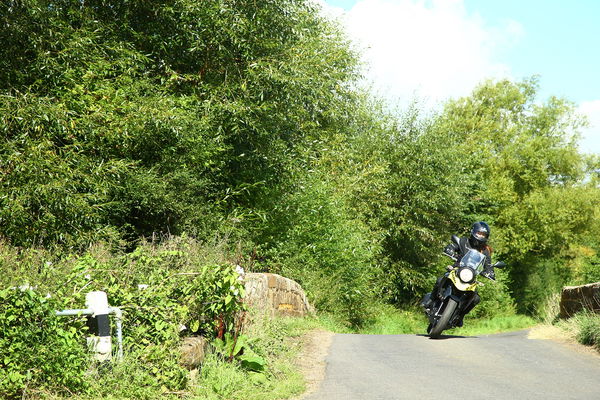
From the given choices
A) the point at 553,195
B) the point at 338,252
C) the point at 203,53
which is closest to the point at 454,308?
the point at 338,252

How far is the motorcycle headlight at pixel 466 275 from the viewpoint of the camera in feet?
36.4

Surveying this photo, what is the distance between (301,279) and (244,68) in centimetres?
541

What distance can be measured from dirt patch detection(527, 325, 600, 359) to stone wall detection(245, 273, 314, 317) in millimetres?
4719

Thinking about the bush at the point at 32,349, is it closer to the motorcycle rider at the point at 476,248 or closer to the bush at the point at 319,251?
the motorcycle rider at the point at 476,248

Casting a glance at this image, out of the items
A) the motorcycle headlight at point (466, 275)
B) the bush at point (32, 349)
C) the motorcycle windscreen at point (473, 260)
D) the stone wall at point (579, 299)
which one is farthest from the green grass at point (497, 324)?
the bush at point (32, 349)

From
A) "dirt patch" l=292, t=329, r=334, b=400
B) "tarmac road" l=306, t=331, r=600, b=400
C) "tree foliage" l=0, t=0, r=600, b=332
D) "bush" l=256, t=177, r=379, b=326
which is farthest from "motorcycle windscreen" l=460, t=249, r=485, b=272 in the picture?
"bush" l=256, t=177, r=379, b=326

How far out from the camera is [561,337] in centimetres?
1225

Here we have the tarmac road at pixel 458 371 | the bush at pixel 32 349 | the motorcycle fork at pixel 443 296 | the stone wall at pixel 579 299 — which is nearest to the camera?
the bush at pixel 32 349

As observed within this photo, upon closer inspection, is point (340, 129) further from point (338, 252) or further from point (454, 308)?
point (454, 308)

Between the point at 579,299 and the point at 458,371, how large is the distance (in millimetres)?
5753

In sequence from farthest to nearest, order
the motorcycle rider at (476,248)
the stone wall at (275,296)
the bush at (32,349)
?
the motorcycle rider at (476,248) < the stone wall at (275,296) < the bush at (32,349)

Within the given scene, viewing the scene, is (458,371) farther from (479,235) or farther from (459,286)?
(479,235)

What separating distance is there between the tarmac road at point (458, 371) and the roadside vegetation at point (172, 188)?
0.94m

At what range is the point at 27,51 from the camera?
495 inches
